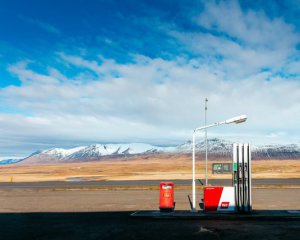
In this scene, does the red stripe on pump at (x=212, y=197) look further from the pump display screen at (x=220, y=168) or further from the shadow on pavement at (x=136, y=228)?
the pump display screen at (x=220, y=168)

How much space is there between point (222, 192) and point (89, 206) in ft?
28.9

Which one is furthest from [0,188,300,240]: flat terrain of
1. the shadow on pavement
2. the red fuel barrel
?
the red fuel barrel

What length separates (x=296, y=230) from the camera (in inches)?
535

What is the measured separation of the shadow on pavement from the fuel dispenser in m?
1.86

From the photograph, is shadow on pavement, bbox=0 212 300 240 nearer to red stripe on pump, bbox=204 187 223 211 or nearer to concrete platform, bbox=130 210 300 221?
concrete platform, bbox=130 210 300 221

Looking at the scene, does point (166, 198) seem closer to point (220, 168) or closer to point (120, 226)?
point (120, 226)

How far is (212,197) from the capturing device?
58.7 ft

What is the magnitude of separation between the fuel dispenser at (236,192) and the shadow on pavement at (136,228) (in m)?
1.86

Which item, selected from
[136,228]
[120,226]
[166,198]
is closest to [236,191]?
[166,198]

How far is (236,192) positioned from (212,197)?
125 centimetres

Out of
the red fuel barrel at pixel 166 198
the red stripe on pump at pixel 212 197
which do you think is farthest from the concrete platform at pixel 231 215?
the red fuel barrel at pixel 166 198

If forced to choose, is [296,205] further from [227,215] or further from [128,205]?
[128,205]

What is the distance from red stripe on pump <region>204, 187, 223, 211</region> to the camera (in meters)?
17.8

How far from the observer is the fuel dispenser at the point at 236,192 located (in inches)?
700
